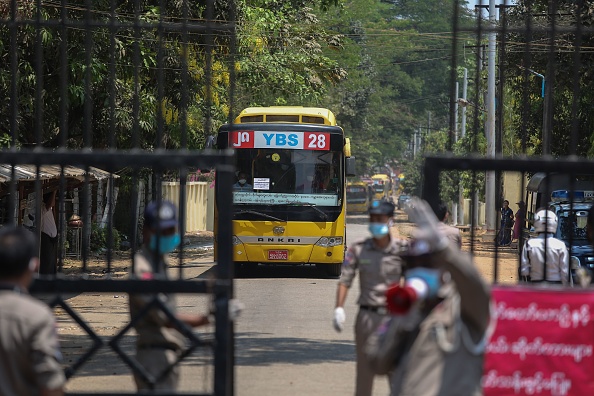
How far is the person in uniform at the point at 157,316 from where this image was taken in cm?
576

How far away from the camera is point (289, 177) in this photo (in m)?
19.7

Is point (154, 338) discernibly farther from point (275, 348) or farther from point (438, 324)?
point (275, 348)

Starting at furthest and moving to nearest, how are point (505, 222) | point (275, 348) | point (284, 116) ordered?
1. point (505, 222)
2. point (284, 116)
3. point (275, 348)

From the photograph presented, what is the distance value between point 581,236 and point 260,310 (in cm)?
556

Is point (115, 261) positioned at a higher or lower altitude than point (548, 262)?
lower

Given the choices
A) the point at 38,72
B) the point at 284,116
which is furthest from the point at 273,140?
the point at 38,72

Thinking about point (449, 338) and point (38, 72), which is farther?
point (38, 72)

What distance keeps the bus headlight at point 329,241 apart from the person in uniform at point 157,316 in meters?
13.9

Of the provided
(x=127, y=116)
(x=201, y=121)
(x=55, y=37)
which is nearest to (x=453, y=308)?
(x=55, y=37)

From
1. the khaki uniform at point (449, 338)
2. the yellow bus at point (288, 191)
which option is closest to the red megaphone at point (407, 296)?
the khaki uniform at point (449, 338)

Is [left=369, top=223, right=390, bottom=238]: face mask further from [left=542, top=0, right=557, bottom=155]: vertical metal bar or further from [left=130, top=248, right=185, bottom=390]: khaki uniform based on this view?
[left=130, top=248, right=185, bottom=390]: khaki uniform

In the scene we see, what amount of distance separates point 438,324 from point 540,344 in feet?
2.80

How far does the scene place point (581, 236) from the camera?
55.7ft

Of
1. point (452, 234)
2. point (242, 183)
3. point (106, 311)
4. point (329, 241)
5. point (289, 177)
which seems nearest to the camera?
point (452, 234)
